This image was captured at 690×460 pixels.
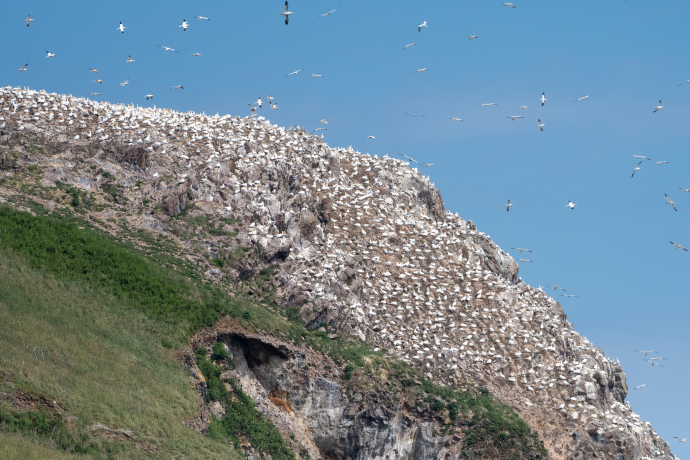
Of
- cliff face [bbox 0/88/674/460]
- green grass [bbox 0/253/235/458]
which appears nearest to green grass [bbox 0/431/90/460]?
green grass [bbox 0/253/235/458]

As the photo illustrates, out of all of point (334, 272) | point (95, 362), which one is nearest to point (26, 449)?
point (95, 362)

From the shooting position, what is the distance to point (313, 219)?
263ft

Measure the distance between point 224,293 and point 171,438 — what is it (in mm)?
20649

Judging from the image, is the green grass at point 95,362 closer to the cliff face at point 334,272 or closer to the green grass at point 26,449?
the green grass at point 26,449

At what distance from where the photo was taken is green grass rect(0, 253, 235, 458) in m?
45.9

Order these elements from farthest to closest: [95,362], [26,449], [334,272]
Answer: [334,272] < [95,362] < [26,449]

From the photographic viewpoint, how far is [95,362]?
172ft

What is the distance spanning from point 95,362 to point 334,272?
28.0 metres

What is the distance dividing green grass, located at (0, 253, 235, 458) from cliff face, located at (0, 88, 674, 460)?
273 inches

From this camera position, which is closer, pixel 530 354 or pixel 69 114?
pixel 530 354

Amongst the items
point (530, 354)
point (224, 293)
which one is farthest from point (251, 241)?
point (530, 354)

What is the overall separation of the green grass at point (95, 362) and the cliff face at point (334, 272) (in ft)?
22.7

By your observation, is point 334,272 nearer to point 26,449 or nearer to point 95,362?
A: point 95,362

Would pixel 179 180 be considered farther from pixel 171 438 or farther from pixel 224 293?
pixel 171 438
